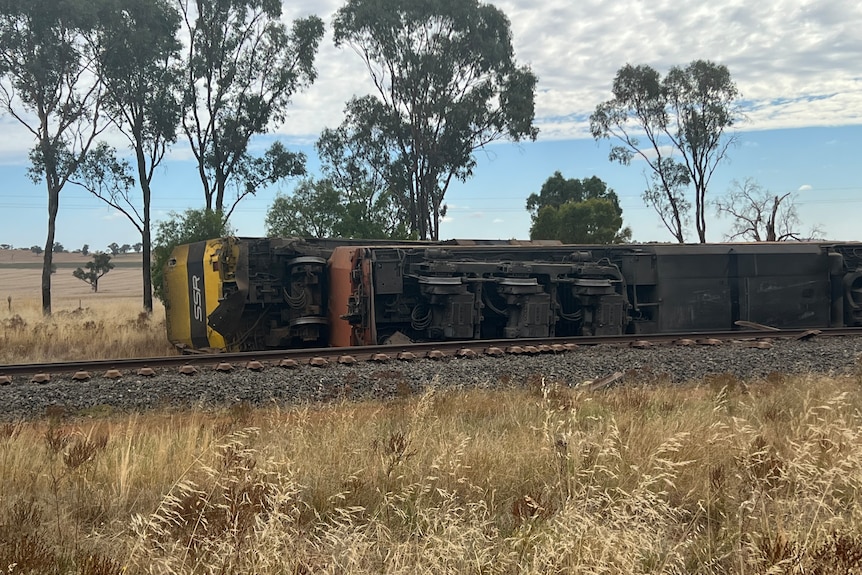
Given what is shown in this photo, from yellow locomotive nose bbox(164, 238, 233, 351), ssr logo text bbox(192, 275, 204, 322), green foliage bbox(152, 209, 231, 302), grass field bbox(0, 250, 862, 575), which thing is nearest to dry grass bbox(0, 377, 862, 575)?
grass field bbox(0, 250, 862, 575)

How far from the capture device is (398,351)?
32.3 feet

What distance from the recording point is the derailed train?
11211mm

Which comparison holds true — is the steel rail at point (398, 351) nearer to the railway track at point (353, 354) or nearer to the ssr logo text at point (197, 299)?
the railway track at point (353, 354)

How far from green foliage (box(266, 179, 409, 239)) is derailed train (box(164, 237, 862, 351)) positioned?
13570mm

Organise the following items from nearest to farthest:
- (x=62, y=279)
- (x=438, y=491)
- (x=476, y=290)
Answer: (x=438, y=491), (x=476, y=290), (x=62, y=279)

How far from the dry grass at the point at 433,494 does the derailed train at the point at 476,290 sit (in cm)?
496

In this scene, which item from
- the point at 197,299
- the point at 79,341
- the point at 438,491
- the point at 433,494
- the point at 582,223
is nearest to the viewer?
the point at 438,491

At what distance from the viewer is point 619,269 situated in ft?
41.3

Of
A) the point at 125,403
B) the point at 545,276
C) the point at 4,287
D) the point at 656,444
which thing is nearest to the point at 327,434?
the point at 656,444

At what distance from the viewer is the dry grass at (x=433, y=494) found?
9.86 ft

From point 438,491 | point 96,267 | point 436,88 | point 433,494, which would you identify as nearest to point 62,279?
point 96,267

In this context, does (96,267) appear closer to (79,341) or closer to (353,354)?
(79,341)

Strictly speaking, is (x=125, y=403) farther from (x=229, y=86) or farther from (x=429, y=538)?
(x=229, y=86)

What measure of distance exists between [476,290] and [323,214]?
55.0 feet
